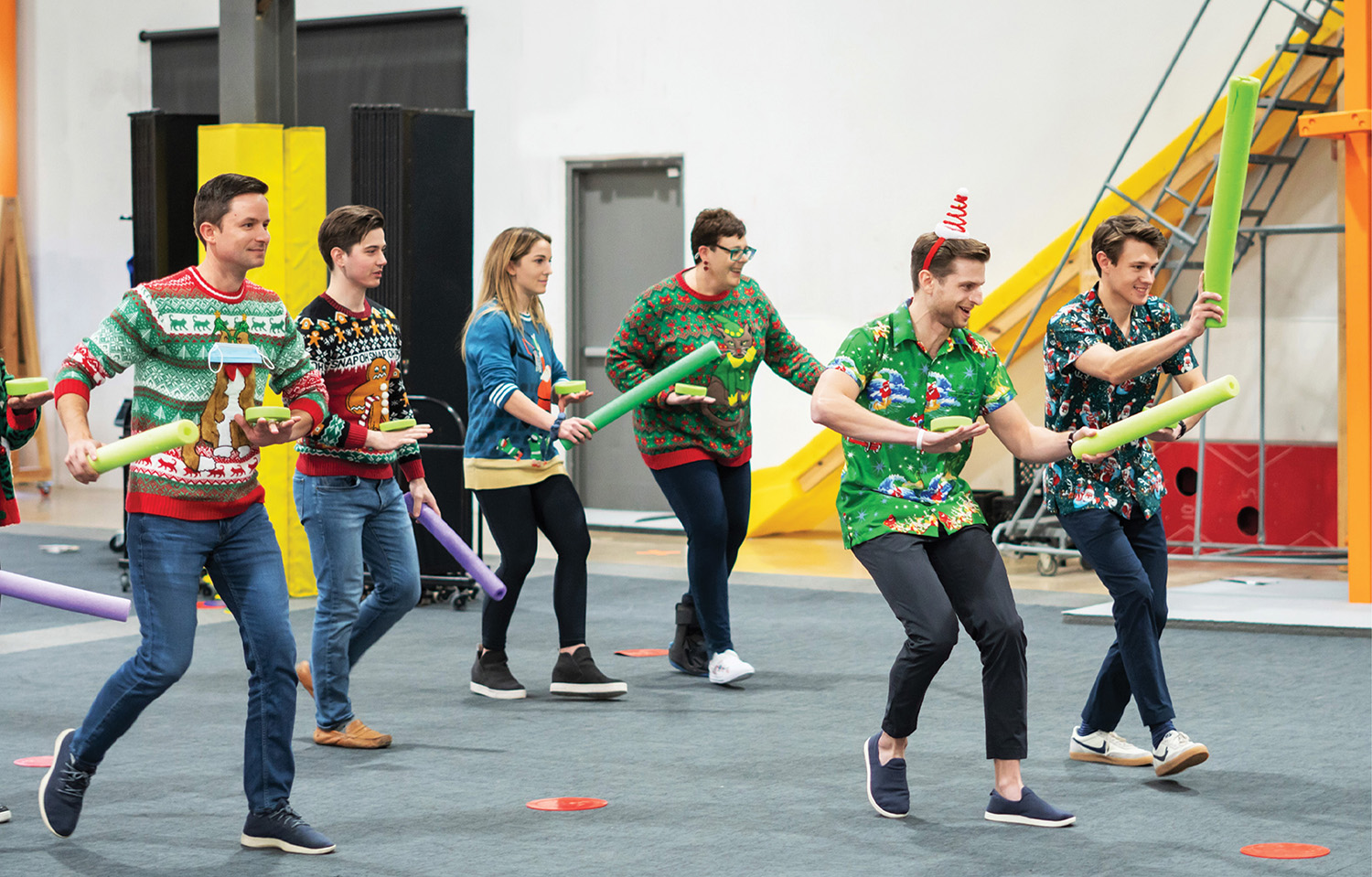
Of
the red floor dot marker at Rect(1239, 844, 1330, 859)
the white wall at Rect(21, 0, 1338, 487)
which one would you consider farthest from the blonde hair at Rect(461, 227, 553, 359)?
Answer: the white wall at Rect(21, 0, 1338, 487)

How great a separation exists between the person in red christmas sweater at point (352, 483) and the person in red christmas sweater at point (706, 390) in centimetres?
110

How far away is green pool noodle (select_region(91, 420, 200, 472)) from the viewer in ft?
11.0

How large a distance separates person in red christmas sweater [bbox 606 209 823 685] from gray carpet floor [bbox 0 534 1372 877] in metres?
0.50

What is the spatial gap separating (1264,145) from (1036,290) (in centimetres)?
167

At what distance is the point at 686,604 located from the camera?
6488 mm

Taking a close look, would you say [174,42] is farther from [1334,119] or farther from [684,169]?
[1334,119]

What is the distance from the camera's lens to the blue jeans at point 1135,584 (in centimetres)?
458

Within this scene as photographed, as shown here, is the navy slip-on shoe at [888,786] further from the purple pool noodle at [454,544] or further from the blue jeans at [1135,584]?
the purple pool noodle at [454,544]

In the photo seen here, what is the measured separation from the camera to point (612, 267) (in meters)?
12.9

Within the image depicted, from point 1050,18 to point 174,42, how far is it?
7.98 metres

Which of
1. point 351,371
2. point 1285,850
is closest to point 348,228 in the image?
point 351,371

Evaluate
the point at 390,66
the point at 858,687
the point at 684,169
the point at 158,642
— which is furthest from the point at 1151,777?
the point at 390,66

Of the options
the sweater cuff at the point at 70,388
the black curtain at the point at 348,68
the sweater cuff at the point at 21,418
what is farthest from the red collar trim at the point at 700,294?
the black curtain at the point at 348,68

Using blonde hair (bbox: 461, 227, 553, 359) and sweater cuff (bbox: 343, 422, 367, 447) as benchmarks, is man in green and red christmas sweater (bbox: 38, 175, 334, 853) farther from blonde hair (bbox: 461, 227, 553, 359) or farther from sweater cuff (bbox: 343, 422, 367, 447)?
blonde hair (bbox: 461, 227, 553, 359)
